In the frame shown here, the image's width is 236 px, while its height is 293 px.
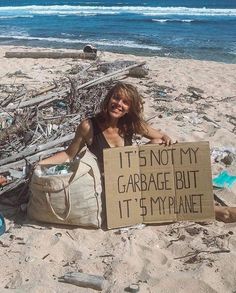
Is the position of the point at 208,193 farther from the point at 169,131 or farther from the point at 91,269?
the point at 169,131

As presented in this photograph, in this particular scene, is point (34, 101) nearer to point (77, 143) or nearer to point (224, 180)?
point (77, 143)

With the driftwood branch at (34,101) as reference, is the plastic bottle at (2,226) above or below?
below

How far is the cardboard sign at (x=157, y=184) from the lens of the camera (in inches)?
154

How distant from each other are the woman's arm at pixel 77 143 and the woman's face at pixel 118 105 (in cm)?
24

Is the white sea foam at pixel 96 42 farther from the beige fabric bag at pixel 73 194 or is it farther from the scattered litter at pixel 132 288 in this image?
the scattered litter at pixel 132 288

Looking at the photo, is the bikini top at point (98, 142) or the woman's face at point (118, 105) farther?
the bikini top at point (98, 142)

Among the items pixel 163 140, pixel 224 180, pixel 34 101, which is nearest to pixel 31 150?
pixel 163 140

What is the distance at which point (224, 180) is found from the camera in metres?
4.86

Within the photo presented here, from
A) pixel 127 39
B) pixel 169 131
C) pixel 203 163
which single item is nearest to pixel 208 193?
pixel 203 163

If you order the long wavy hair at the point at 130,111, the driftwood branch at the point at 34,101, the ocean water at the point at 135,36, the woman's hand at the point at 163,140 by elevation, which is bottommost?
the ocean water at the point at 135,36

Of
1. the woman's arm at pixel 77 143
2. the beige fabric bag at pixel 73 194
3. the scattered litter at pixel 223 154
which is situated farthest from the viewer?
the scattered litter at pixel 223 154

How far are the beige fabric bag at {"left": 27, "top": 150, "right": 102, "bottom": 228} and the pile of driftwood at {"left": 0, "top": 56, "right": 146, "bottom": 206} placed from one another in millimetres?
501

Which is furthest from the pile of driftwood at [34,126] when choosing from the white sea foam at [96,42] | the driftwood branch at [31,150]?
the white sea foam at [96,42]

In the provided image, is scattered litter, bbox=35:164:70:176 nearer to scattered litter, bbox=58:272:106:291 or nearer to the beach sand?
the beach sand
